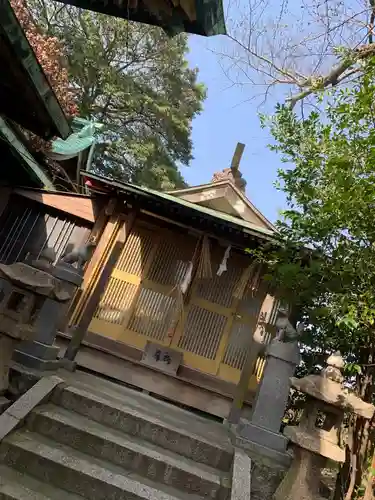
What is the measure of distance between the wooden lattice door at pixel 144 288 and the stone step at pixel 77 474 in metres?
4.23

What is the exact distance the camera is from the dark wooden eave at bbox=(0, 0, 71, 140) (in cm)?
318

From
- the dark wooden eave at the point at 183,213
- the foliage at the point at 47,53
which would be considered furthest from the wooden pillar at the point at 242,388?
the foliage at the point at 47,53

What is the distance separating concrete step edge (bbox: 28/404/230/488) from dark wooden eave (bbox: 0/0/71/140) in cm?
334

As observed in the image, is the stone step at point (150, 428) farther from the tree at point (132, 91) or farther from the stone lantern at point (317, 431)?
the tree at point (132, 91)

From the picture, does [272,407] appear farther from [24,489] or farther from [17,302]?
[17,302]

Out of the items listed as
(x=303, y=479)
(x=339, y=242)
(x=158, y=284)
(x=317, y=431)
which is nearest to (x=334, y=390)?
(x=317, y=431)

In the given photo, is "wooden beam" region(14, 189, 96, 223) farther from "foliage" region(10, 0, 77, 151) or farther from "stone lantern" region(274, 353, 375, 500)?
"stone lantern" region(274, 353, 375, 500)

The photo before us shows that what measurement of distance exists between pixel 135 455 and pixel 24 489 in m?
1.23

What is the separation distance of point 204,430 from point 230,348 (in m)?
2.97

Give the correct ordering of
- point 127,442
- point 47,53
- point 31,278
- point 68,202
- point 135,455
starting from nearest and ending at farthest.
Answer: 1. point 135,455
2. point 127,442
3. point 31,278
4. point 68,202
5. point 47,53

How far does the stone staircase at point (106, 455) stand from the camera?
423cm

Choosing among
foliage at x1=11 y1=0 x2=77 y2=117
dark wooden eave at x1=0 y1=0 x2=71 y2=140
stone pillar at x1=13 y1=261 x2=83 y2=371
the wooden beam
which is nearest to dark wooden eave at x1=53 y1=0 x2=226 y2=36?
dark wooden eave at x1=0 y1=0 x2=71 y2=140

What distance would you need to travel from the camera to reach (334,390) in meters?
4.74

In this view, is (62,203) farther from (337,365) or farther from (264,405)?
(337,365)
